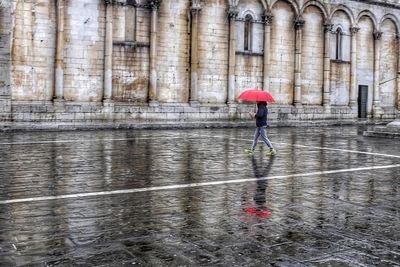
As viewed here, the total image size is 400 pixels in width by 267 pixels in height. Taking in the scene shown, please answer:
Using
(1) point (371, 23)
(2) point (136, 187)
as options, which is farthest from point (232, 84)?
(2) point (136, 187)

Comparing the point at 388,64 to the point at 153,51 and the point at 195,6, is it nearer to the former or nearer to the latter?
the point at 195,6

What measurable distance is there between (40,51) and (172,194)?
55.7 feet

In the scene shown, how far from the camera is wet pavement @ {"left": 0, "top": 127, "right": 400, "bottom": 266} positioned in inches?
197

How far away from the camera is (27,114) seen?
73.9ft

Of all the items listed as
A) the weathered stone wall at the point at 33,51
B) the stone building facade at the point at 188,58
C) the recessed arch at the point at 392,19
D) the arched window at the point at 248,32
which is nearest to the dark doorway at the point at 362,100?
the stone building facade at the point at 188,58

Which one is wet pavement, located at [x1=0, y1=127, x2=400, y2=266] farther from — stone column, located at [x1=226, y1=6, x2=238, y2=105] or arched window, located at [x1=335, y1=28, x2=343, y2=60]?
arched window, located at [x1=335, y1=28, x2=343, y2=60]

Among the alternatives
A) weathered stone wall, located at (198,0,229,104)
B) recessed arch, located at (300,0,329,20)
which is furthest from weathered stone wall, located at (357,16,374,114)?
weathered stone wall, located at (198,0,229,104)

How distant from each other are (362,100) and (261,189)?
92.2 ft

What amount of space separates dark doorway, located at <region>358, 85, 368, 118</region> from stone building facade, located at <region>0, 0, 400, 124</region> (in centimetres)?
7

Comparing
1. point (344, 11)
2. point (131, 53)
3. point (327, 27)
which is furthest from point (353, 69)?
point (131, 53)

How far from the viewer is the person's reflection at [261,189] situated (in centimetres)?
700

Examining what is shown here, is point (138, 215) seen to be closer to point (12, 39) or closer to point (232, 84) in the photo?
point (12, 39)

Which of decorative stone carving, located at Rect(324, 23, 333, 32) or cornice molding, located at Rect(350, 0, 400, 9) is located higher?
cornice molding, located at Rect(350, 0, 400, 9)

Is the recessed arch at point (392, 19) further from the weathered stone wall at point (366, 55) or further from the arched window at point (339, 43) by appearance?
the arched window at point (339, 43)
